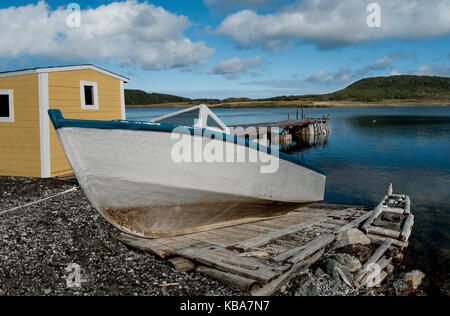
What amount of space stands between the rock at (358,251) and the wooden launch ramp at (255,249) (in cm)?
35

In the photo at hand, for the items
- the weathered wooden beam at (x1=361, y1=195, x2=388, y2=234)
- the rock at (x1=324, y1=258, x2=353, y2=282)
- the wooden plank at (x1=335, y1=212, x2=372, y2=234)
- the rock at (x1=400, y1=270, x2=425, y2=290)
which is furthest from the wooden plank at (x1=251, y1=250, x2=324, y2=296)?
the weathered wooden beam at (x1=361, y1=195, x2=388, y2=234)

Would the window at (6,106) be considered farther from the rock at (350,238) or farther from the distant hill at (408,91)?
the distant hill at (408,91)

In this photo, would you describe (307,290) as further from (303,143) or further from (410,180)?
A: (303,143)

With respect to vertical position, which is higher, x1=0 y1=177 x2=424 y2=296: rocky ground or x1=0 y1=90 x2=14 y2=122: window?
x1=0 y1=90 x2=14 y2=122: window

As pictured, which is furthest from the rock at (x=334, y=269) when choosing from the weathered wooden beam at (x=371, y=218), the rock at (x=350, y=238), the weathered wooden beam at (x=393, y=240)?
the weathered wooden beam at (x=371, y=218)

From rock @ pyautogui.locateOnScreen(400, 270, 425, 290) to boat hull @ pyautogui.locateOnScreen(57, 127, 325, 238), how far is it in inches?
120

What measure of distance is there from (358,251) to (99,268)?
5.23 m

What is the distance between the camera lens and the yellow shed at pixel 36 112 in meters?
12.4

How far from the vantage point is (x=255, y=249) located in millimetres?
6273

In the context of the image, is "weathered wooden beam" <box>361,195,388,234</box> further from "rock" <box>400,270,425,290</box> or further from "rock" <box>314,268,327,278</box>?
"rock" <box>314,268,327,278</box>

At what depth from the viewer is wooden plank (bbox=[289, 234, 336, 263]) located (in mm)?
5789

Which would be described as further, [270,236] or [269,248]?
[270,236]

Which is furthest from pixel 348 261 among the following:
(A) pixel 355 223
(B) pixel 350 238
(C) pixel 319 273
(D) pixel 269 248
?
(A) pixel 355 223
